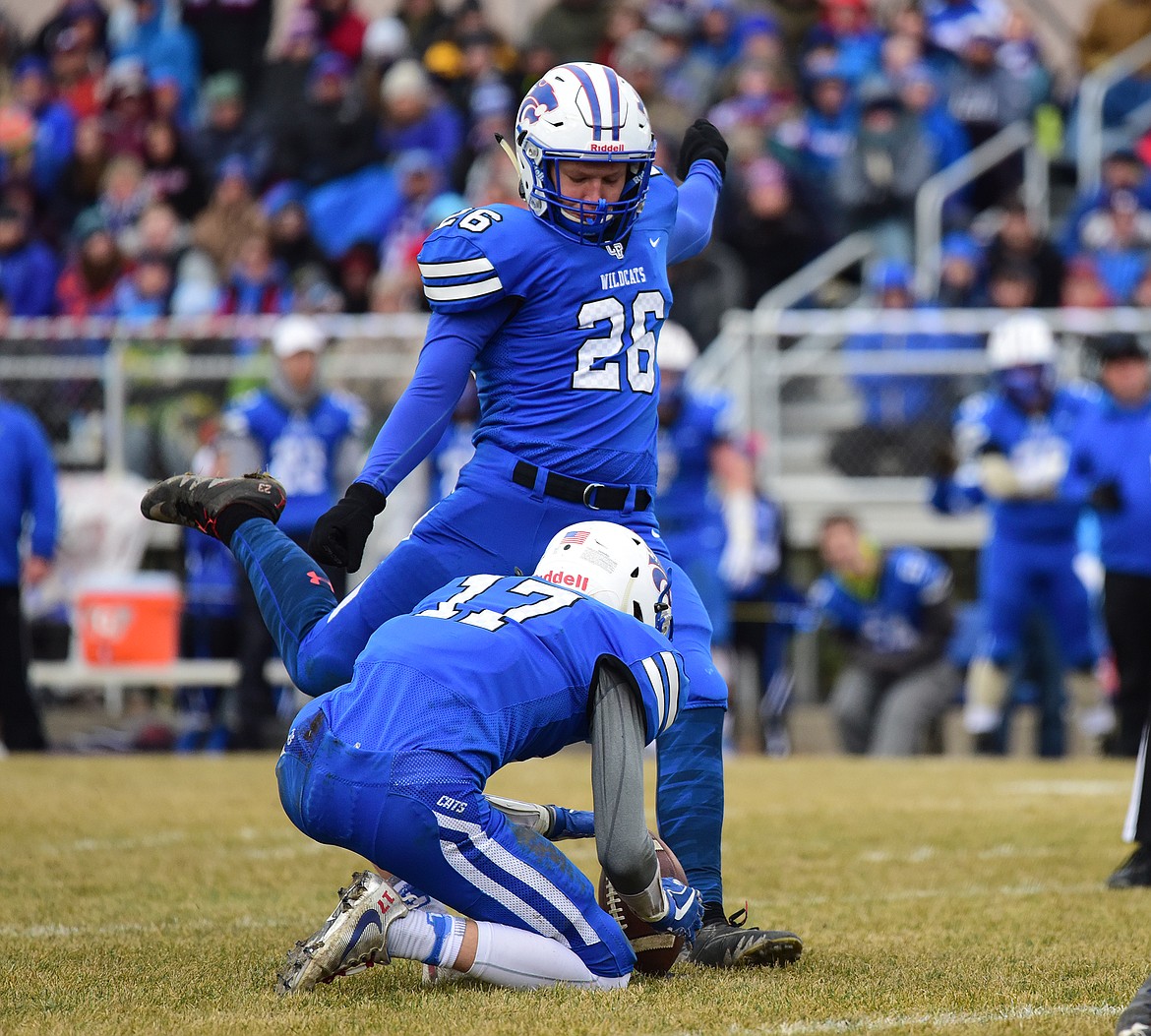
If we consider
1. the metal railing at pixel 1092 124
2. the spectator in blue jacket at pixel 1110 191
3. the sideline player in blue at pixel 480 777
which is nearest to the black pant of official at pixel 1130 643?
the spectator in blue jacket at pixel 1110 191

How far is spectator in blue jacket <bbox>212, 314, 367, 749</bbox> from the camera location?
32.0 feet

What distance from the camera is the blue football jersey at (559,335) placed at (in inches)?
177

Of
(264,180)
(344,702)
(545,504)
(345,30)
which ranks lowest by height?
(344,702)

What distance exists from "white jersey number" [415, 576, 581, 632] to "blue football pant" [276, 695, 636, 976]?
0.71ft

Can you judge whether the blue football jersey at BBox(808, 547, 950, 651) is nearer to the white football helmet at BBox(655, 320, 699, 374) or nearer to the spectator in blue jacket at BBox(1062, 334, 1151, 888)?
the spectator in blue jacket at BBox(1062, 334, 1151, 888)

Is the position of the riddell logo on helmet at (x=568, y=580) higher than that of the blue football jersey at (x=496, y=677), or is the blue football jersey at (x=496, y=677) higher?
the riddell logo on helmet at (x=568, y=580)

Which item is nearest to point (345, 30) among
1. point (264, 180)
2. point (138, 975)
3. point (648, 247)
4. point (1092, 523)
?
point (264, 180)

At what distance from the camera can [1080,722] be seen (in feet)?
37.9

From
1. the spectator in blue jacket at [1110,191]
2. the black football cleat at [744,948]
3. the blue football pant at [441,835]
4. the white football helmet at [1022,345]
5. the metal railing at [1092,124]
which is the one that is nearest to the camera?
the blue football pant at [441,835]

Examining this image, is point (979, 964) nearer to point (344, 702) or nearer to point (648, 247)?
point (344, 702)

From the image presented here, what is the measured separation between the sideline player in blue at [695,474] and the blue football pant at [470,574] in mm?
5378

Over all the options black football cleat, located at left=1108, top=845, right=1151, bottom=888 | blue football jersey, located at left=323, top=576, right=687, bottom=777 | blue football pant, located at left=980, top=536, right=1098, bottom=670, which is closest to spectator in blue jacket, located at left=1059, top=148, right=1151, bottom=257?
blue football pant, located at left=980, top=536, right=1098, bottom=670

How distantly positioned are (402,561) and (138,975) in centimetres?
111

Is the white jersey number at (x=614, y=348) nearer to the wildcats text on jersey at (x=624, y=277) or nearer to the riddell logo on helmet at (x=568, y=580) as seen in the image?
the wildcats text on jersey at (x=624, y=277)
